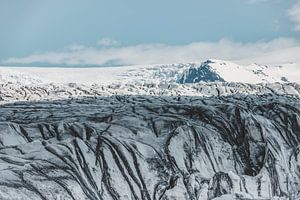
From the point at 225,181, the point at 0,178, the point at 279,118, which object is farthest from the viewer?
the point at 279,118

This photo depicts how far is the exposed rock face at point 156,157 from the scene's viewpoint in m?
46.3

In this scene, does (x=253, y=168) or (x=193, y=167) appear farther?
(x=253, y=168)

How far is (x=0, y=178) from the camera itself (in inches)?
1572

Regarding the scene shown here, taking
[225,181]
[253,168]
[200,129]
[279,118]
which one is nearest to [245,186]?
[225,181]

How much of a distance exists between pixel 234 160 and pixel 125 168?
17707mm

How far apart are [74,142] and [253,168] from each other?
950 inches

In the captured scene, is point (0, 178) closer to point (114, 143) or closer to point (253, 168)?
point (114, 143)

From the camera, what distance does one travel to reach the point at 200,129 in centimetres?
7119

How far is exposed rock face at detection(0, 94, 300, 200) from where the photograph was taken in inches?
1822

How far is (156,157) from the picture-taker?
59812 millimetres

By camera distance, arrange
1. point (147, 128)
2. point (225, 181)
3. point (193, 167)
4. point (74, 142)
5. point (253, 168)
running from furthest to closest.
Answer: point (147, 128), point (253, 168), point (193, 167), point (74, 142), point (225, 181)

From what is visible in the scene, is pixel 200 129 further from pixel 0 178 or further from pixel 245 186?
pixel 0 178

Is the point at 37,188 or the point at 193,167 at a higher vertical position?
the point at 37,188

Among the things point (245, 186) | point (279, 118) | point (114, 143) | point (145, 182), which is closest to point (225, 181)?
point (245, 186)
